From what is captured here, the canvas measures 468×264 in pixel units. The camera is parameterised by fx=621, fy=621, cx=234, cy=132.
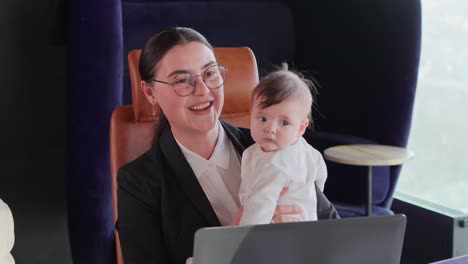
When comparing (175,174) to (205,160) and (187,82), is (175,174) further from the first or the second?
(187,82)

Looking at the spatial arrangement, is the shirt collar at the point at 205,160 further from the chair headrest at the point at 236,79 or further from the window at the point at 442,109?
the window at the point at 442,109

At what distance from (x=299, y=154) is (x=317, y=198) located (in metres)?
0.18

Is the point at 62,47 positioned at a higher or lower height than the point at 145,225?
higher

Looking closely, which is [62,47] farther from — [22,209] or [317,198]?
[317,198]

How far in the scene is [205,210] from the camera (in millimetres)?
1488

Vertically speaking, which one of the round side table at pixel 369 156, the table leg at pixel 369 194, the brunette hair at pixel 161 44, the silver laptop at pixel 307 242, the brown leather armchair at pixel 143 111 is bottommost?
the table leg at pixel 369 194

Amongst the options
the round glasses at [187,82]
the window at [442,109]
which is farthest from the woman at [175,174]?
the window at [442,109]

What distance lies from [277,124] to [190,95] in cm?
22

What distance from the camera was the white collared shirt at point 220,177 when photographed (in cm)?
153

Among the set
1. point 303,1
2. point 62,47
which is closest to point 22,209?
point 62,47

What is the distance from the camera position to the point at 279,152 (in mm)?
1418

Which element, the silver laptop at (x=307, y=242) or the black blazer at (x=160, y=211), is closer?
the silver laptop at (x=307, y=242)

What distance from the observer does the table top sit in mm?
2658

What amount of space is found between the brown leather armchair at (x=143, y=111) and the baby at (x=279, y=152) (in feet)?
1.68
